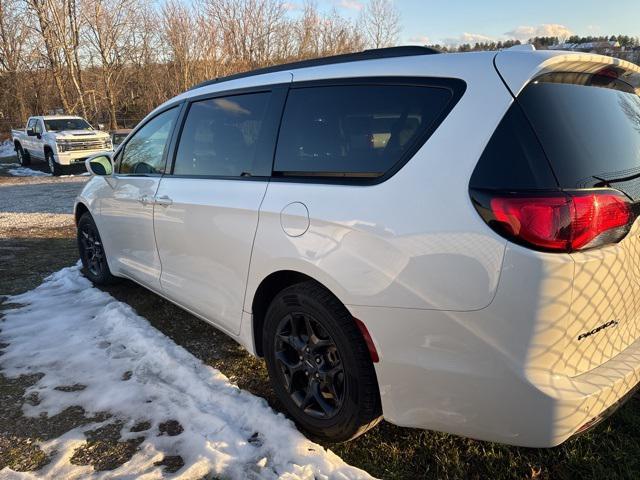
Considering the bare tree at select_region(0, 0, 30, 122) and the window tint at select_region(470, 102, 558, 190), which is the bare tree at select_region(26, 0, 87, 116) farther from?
the window tint at select_region(470, 102, 558, 190)

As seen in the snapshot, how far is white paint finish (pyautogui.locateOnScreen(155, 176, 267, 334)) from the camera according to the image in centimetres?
271

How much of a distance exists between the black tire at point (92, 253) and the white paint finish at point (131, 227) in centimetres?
24

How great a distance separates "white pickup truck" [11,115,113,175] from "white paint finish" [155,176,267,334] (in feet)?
44.2

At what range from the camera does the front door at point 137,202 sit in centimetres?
369

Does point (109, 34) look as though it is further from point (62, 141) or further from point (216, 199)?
point (216, 199)

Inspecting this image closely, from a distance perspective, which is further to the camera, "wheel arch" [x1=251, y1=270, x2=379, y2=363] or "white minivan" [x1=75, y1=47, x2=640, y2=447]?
"wheel arch" [x1=251, y1=270, x2=379, y2=363]

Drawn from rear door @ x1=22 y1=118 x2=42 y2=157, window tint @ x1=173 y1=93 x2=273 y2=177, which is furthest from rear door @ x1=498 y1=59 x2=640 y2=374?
rear door @ x1=22 y1=118 x2=42 y2=157

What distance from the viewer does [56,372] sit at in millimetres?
3221

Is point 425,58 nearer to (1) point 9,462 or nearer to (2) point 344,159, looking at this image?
(2) point 344,159

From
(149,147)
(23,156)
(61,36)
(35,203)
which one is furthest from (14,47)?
(149,147)

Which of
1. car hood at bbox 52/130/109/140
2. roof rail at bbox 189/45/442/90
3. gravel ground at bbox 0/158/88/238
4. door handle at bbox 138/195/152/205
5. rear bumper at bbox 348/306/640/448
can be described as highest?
roof rail at bbox 189/45/442/90

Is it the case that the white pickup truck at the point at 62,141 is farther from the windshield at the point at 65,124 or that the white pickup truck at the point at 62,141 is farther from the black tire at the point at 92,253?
the black tire at the point at 92,253

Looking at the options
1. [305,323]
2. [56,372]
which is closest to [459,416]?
[305,323]

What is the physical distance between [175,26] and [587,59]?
84.2ft
